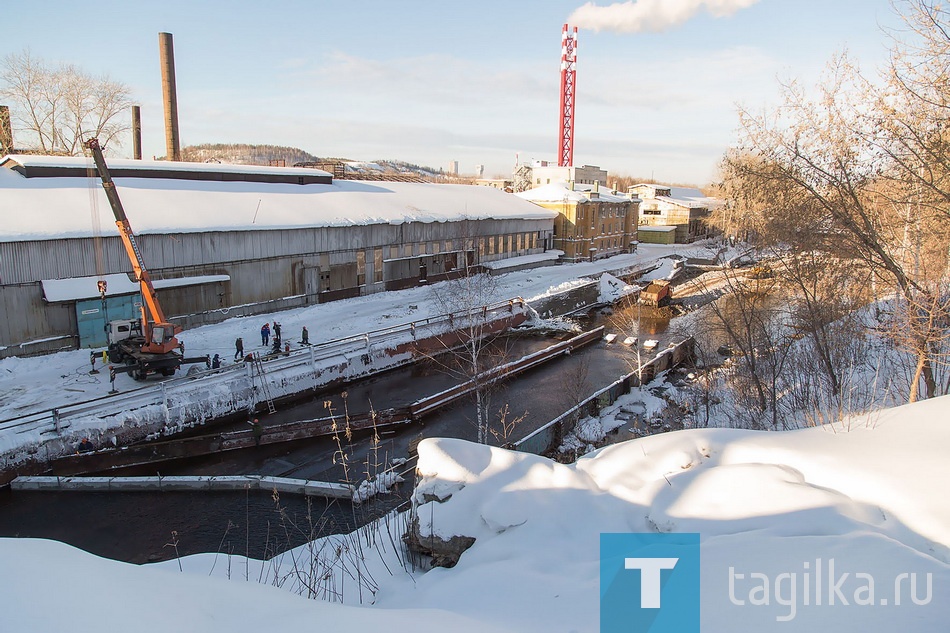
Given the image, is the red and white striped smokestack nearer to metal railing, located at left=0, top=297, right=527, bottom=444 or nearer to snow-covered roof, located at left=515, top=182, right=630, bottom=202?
snow-covered roof, located at left=515, top=182, right=630, bottom=202

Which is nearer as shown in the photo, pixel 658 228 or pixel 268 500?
pixel 268 500

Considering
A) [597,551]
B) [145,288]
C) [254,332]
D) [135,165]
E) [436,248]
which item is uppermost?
[135,165]

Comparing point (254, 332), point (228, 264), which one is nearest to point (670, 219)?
point (228, 264)

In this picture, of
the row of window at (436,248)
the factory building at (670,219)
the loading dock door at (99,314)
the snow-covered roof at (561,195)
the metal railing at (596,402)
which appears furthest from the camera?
the factory building at (670,219)

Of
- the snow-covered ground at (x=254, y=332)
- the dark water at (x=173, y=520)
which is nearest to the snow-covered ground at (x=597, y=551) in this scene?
the dark water at (x=173, y=520)

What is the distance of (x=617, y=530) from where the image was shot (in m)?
6.66

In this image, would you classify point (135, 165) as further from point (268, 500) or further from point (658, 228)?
point (658, 228)

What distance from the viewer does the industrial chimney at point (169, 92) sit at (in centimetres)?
3566

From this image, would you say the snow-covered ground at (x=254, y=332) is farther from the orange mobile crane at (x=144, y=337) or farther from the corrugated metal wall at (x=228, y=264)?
the corrugated metal wall at (x=228, y=264)

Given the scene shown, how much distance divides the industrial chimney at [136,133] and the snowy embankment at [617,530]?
42504 millimetres

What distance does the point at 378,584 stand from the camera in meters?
7.30

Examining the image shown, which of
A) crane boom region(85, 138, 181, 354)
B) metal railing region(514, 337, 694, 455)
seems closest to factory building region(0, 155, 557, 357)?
crane boom region(85, 138, 181, 354)

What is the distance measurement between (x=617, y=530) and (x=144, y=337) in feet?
59.8

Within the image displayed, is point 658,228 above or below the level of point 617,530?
above
